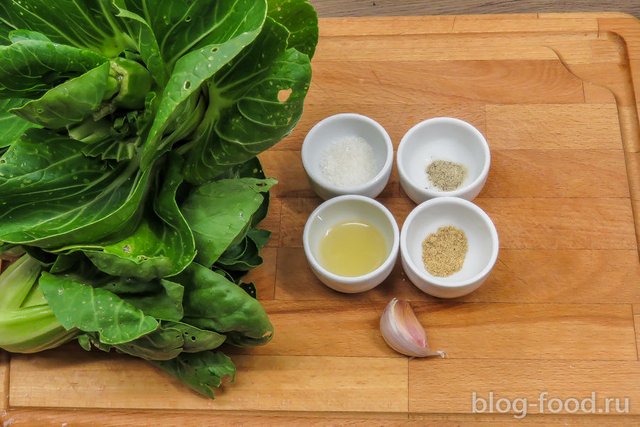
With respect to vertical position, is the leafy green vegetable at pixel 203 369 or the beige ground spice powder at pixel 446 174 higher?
the beige ground spice powder at pixel 446 174

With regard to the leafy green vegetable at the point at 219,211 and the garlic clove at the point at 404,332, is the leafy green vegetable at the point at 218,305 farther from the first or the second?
the garlic clove at the point at 404,332

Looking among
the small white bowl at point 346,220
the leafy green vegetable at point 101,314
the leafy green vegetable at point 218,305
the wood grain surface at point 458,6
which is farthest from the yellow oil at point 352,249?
the wood grain surface at point 458,6

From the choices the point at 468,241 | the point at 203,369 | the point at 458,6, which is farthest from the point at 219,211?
the point at 458,6

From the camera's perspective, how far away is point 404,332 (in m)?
1.36

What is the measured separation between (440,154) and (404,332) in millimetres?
393

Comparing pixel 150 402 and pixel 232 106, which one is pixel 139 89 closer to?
pixel 232 106

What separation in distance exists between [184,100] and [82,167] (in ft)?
0.82

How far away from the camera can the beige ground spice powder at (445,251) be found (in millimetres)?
1423

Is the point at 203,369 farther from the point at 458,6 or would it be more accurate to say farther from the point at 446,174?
the point at 458,6

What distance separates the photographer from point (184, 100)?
102cm

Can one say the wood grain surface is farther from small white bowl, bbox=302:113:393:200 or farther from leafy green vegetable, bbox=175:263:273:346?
leafy green vegetable, bbox=175:263:273:346

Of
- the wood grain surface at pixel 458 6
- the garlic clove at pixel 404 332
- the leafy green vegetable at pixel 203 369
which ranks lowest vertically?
the garlic clove at pixel 404 332

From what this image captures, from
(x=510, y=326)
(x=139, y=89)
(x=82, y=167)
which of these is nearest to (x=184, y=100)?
(x=139, y=89)

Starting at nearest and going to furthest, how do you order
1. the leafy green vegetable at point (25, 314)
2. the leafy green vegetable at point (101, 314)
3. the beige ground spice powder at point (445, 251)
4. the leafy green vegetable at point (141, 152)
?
the leafy green vegetable at point (141, 152), the leafy green vegetable at point (101, 314), the leafy green vegetable at point (25, 314), the beige ground spice powder at point (445, 251)
